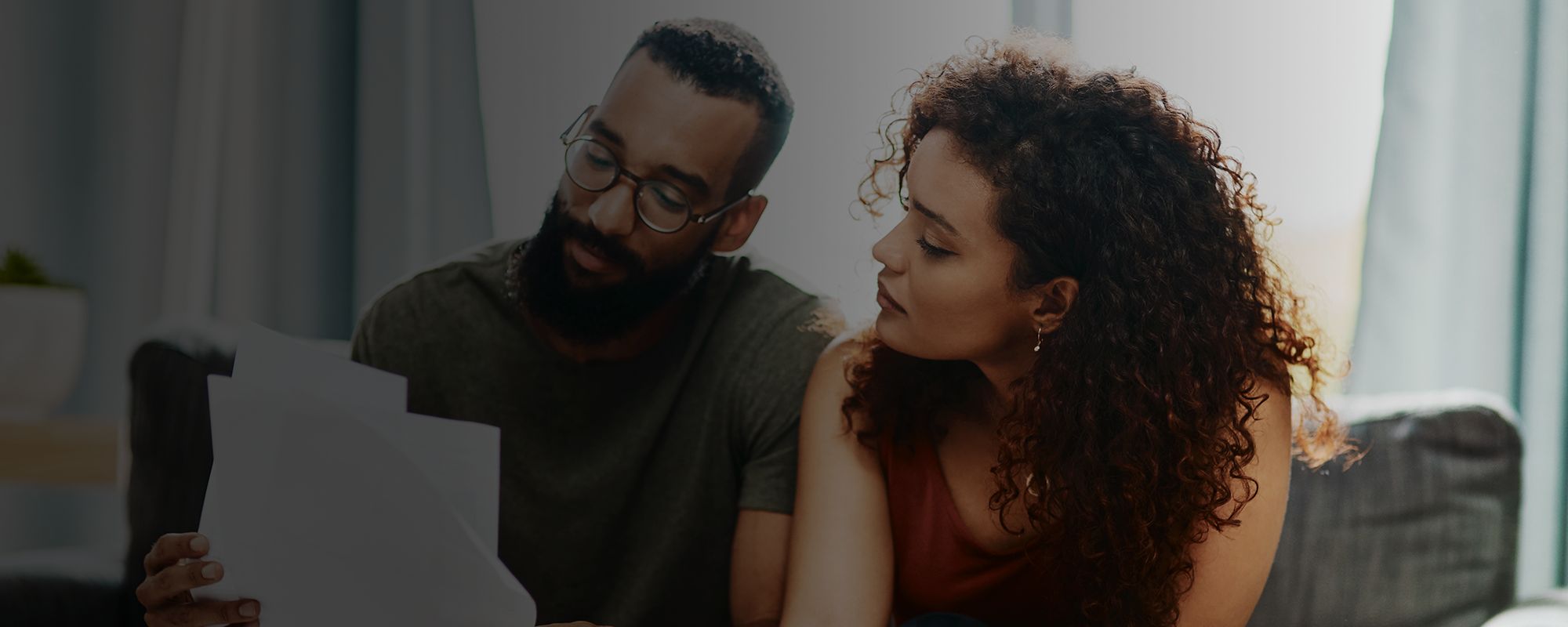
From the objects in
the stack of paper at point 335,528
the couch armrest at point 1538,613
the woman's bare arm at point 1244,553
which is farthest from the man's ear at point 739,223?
the couch armrest at point 1538,613

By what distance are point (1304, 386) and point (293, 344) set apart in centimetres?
111

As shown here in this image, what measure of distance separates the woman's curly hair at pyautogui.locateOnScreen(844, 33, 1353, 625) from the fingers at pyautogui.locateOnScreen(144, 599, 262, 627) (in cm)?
73

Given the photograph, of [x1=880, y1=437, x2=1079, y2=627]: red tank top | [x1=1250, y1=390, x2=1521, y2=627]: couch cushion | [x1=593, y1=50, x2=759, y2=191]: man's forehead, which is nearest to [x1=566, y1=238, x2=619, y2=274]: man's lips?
[x1=593, y1=50, x2=759, y2=191]: man's forehead

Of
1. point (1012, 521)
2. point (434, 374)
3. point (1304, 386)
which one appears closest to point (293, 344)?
point (434, 374)

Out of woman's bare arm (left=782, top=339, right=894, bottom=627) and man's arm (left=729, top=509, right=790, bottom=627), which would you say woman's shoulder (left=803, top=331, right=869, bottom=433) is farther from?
man's arm (left=729, top=509, right=790, bottom=627)

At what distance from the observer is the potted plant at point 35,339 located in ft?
3.70

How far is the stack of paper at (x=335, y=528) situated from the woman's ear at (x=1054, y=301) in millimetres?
545

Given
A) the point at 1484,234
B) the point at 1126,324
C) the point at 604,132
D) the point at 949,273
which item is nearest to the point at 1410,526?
the point at 1484,234

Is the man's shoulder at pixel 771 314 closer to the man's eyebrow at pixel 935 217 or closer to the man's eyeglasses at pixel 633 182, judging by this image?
the man's eyeglasses at pixel 633 182

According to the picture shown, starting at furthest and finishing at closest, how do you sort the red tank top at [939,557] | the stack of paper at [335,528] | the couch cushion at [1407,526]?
the couch cushion at [1407,526] → the red tank top at [939,557] → the stack of paper at [335,528]

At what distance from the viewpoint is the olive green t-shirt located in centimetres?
110

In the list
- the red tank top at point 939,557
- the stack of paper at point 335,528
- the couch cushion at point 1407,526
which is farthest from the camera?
the couch cushion at point 1407,526

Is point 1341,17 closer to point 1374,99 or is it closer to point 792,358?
point 1374,99

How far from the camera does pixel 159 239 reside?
1172 mm
